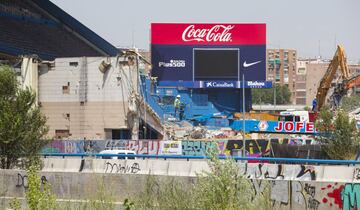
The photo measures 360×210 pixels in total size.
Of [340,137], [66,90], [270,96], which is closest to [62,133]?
[66,90]

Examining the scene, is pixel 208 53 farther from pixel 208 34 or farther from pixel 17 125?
pixel 17 125

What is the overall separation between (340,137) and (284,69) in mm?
160251

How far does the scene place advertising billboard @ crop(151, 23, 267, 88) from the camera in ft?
211

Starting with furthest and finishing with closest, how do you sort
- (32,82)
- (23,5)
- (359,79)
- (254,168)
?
(23,5)
(359,79)
(32,82)
(254,168)

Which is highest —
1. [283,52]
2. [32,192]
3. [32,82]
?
[283,52]

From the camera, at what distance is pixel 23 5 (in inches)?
2539

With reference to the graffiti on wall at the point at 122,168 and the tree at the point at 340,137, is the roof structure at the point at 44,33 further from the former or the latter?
the graffiti on wall at the point at 122,168

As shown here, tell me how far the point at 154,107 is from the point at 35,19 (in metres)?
20.1

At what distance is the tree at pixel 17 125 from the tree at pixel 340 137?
20.0 meters

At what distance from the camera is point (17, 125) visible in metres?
20.2

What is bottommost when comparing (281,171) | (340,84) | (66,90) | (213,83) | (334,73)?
(281,171)

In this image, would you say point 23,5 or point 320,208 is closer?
point 320,208

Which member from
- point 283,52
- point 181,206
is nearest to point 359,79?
point 181,206

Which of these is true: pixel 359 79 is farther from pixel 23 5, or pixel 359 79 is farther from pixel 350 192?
pixel 350 192
